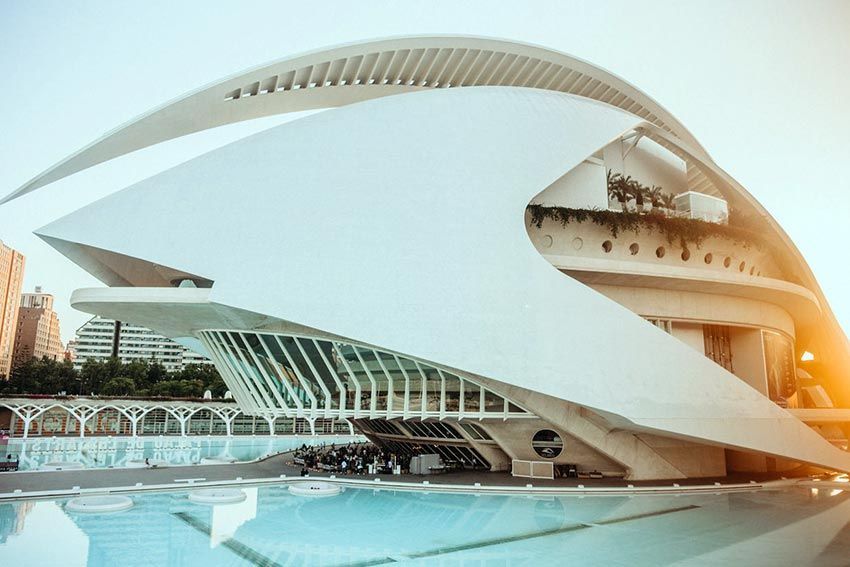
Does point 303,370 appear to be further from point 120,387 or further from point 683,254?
point 120,387

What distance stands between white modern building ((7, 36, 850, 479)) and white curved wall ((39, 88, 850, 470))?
6cm

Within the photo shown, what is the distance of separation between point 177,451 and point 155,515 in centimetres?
2034

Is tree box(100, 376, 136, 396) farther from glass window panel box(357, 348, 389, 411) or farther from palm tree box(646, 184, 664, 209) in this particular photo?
palm tree box(646, 184, 664, 209)

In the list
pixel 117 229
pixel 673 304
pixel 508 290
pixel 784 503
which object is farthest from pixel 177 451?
pixel 784 503

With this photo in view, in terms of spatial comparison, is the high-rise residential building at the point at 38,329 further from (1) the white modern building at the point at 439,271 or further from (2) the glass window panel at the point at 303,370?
(2) the glass window panel at the point at 303,370

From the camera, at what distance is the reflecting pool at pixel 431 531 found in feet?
34.2

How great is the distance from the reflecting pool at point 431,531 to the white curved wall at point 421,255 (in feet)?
10.5

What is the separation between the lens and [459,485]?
18438 mm

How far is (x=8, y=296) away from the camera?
101312 millimetres

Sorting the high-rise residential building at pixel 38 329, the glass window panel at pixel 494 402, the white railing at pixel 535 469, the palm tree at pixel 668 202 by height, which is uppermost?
the high-rise residential building at pixel 38 329

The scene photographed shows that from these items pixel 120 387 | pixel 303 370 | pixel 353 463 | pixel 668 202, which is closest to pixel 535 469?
pixel 353 463

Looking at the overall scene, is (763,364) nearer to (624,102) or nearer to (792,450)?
(792,450)

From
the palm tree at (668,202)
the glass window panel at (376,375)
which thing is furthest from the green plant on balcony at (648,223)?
the glass window panel at (376,375)

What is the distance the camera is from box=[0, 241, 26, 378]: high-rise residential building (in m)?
97.4
